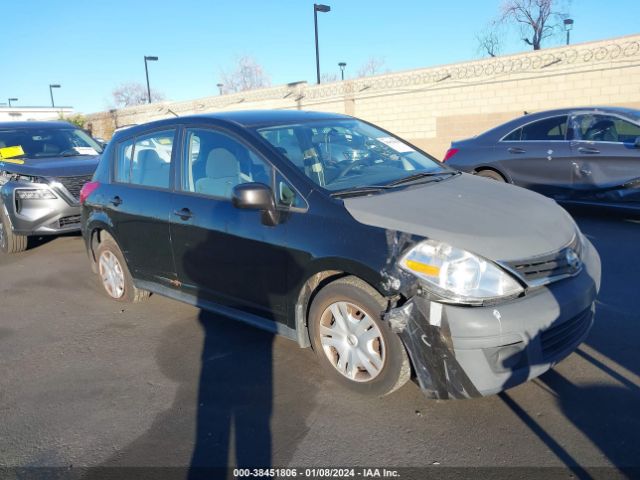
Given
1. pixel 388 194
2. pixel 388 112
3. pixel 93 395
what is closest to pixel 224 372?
pixel 93 395

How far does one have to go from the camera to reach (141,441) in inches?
118

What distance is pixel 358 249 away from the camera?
3072 millimetres

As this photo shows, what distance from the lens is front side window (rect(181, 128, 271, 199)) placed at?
3.80m

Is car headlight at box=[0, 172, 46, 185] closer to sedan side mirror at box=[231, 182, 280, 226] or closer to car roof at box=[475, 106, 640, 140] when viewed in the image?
sedan side mirror at box=[231, 182, 280, 226]

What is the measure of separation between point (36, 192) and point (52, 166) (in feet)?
1.57

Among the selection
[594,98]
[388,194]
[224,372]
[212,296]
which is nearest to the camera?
[388,194]

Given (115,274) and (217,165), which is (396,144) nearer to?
(217,165)

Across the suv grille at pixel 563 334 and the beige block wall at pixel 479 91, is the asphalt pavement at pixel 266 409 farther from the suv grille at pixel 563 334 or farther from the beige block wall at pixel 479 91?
the beige block wall at pixel 479 91

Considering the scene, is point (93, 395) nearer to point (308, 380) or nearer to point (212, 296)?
point (212, 296)

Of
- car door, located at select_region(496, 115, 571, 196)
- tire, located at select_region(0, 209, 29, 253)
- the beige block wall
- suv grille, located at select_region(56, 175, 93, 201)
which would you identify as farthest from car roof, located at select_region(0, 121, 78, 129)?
the beige block wall

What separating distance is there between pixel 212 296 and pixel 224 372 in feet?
2.13

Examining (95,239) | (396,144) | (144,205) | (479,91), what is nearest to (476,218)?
(396,144)

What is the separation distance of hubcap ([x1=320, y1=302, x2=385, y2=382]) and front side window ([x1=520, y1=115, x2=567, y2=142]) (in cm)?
575

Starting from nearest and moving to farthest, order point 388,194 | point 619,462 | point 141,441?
point 619,462 < point 141,441 < point 388,194
